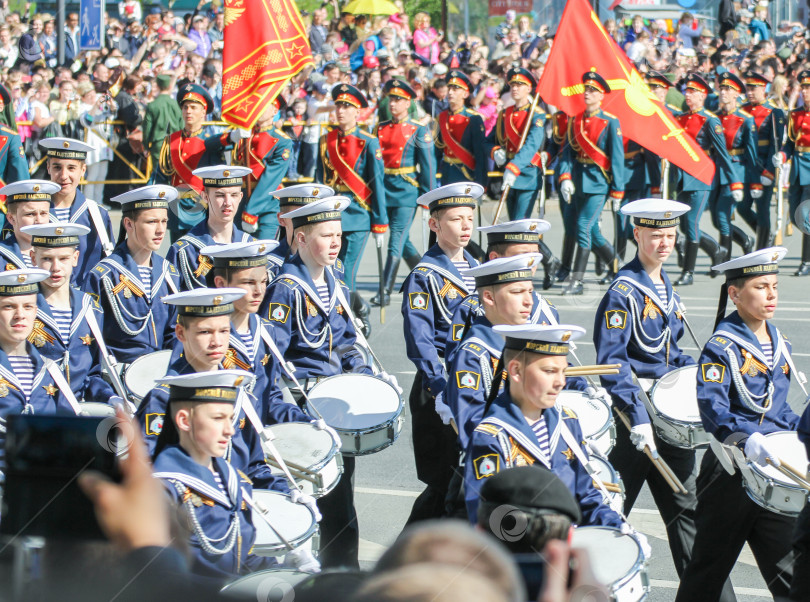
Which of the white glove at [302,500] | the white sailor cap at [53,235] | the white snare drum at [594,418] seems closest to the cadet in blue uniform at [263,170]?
the white sailor cap at [53,235]

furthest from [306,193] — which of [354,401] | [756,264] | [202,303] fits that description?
[756,264]

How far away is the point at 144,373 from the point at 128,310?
0.82 metres

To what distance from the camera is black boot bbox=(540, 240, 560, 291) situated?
1296cm

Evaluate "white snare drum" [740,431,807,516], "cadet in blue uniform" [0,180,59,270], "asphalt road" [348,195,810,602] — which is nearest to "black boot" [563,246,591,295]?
"asphalt road" [348,195,810,602]

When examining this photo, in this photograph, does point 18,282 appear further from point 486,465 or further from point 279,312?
point 486,465

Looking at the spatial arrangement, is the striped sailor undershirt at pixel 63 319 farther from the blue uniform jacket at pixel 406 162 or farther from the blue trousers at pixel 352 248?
the blue uniform jacket at pixel 406 162

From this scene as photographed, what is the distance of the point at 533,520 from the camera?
2.98 metres

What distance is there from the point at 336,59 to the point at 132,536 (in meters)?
20.0

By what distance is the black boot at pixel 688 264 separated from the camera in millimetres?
13508

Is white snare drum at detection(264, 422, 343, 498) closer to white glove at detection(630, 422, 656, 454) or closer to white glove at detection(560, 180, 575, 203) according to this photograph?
white glove at detection(630, 422, 656, 454)

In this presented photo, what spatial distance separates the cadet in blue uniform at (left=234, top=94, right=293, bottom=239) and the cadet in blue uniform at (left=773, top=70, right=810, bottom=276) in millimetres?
5461

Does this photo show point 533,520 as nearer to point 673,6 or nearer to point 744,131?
point 744,131

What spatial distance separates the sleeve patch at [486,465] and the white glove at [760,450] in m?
1.15

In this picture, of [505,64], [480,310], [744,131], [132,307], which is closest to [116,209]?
[505,64]
